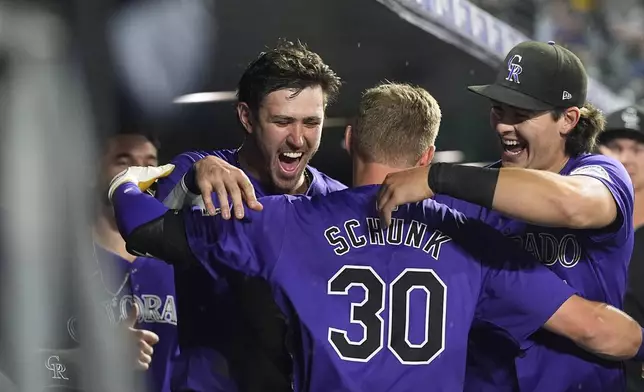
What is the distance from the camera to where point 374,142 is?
4.99ft

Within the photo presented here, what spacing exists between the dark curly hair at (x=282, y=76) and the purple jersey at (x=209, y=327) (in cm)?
22

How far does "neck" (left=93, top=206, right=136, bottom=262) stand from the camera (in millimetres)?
2564

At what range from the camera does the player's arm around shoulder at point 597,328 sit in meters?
1.57

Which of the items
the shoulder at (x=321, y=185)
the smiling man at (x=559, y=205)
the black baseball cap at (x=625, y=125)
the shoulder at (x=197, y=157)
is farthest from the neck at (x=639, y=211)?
the shoulder at (x=197, y=157)

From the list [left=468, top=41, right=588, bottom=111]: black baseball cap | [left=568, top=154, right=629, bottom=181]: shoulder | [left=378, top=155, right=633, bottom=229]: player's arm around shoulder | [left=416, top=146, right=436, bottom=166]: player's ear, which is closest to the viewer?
[left=378, top=155, right=633, bottom=229]: player's arm around shoulder

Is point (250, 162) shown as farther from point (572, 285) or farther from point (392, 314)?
point (572, 285)

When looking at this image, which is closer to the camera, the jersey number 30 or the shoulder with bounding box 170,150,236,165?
the jersey number 30

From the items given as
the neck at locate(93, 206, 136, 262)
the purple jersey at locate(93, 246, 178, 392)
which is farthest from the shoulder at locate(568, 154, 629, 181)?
the neck at locate(93, 206, 136, 262)

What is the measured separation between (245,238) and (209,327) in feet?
1.44

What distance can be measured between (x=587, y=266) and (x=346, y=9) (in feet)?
4.90

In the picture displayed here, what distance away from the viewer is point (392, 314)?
1.51 metres

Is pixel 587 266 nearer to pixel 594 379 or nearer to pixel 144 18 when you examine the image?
pixel 594 379

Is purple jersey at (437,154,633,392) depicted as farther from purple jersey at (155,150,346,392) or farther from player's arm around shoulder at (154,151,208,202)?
player's arm around shoulder at (154,151,208,202)

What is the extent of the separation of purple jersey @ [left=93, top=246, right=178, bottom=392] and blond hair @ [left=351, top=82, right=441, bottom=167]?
1103 millimetres
